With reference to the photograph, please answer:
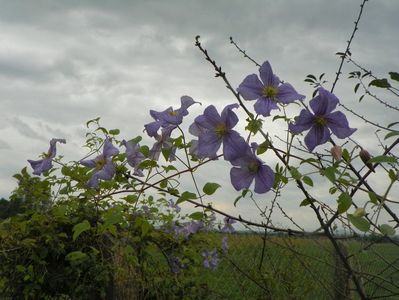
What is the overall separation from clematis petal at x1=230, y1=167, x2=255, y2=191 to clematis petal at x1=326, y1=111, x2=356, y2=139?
0.18m

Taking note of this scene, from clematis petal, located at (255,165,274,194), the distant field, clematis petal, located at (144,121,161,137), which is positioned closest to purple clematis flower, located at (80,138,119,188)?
clematis petal, located at (144,121,161,137)

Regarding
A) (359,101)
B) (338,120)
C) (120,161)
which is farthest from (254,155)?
(359,101)

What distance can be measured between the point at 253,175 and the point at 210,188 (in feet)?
0.61

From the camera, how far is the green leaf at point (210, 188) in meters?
1.06

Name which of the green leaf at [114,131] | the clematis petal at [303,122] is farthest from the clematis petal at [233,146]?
→ the green leaf at [114,131]

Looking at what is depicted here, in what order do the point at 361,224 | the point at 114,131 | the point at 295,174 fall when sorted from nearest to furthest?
1. the point at 361,224
2. the point at 295,174
3. the point at 114,131

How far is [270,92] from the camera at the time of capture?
3.07ft

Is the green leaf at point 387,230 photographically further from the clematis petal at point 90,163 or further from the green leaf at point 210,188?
the clematis petal at point 90,163

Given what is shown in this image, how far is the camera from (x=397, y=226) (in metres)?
0.97

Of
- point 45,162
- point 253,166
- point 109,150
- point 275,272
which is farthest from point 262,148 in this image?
point 275,272

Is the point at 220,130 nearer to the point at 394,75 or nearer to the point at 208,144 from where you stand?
the point at 208,144

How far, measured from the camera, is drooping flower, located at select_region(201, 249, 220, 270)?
288 cm

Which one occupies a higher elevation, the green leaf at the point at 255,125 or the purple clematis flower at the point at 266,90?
the purple clematis flower at the point at 266,90

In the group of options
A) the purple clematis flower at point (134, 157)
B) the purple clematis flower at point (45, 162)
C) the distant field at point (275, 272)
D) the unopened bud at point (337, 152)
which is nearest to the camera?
the unopened bud at point (337, 152)
